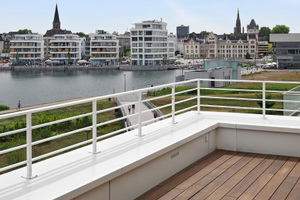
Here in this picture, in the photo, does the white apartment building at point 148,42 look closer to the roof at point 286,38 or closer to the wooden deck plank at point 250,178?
the roof at point 286,38

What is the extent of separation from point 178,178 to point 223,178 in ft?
1.57

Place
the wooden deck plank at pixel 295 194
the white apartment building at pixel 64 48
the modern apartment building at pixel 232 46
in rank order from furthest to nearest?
1. the modern apartment building at pixel 232 46
2. the white apartment building at pixel 64 48
3. the wooden deck plank at pixel 295 194

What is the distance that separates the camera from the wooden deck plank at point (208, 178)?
160 inches

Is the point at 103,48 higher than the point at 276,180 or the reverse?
higher

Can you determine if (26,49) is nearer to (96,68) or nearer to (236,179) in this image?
(96,68)

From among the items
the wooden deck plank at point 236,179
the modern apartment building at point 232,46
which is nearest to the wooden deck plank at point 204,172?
the wooden deck plank at point 236,179

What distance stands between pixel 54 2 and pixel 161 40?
84980 millimetres

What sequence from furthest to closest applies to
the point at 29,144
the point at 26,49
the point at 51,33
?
the point at 51,33 < the point at 26,49 < the point at 29,144

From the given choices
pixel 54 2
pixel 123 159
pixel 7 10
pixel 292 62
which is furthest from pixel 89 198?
pixel 54 2

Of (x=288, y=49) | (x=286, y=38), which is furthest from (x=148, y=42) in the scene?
(x=288, y=49)

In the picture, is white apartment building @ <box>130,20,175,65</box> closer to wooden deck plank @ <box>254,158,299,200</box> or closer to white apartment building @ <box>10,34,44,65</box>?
white apartment building @ <box>10,34,44,65</box>

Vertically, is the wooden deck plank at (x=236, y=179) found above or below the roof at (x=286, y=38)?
below

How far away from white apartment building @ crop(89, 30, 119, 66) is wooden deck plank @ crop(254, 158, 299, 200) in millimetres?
132165

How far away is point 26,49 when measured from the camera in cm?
14325
